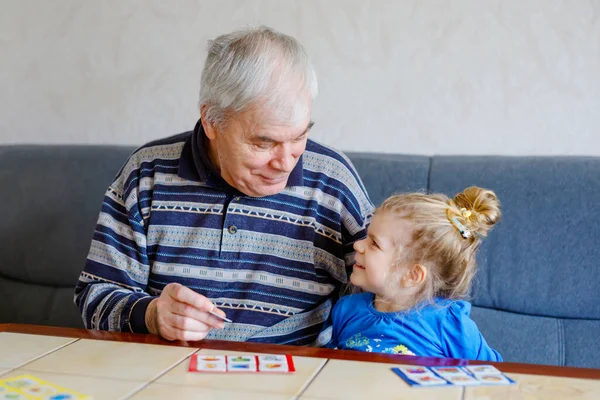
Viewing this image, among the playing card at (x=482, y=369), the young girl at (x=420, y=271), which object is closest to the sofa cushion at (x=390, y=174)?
the young girl at (x=420, y=271)

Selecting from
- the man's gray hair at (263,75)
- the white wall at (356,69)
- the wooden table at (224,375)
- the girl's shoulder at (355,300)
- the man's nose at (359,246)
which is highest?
the white wall at (356,69)

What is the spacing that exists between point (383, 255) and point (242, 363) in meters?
0.55

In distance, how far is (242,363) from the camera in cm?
121

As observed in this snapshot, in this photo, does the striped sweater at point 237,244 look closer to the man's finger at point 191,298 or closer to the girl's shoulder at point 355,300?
the girl's shoulder at point 355,300

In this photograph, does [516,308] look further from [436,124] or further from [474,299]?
[436,124]

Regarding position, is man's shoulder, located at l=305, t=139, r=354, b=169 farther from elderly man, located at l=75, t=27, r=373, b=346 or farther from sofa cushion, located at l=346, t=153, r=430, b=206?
sofa cushion, located at l=346, t=153, r=430, b=206

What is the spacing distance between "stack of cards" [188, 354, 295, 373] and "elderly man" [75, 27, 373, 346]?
0.49m

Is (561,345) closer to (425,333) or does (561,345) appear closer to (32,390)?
(425,333)

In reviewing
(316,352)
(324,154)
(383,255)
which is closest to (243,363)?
(316,352)

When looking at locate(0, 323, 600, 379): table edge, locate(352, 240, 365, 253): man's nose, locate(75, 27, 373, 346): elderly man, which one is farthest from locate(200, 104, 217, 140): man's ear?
locate(0, 323, 600, 379): table edge

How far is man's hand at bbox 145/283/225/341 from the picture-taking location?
1394mm

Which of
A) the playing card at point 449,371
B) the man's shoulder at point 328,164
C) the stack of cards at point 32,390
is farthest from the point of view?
the man's shoulder at point 328,164

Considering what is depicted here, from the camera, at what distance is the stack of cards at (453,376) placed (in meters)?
1.12

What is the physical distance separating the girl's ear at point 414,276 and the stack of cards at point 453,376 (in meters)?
0.45
